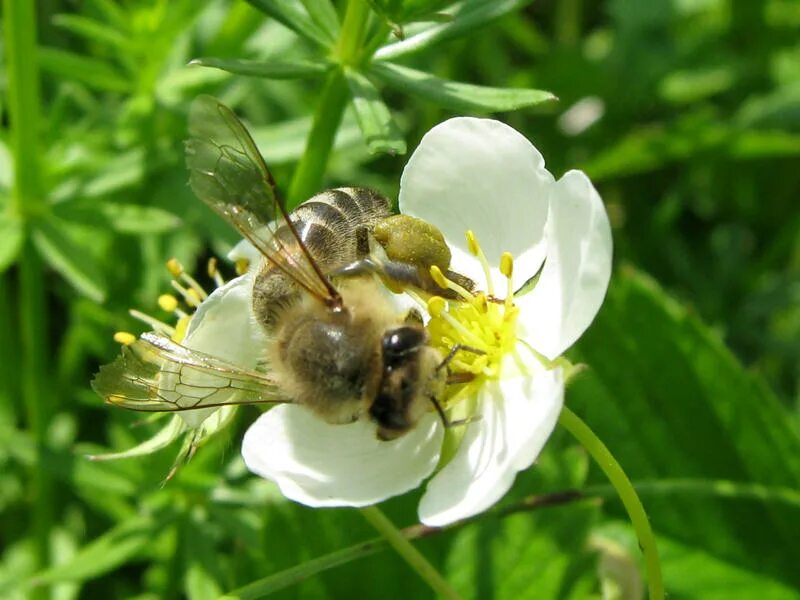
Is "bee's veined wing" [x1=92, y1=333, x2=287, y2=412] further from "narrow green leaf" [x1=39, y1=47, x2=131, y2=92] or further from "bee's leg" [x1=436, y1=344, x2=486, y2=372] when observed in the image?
"narrow green leaf" [x1=39, y1=47, x2=131, y2=92]

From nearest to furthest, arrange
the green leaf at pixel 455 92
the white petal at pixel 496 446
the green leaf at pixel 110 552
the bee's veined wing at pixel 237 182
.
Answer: the white petal at pixel 496 446 < the bee's veined wing at pixel 237 182 < the green leaf at pixel 455 92 < the green leaf at pixel 110 552

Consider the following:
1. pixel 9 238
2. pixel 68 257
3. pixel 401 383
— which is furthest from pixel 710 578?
pixel 9 238

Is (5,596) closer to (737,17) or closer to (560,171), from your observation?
(560,171)

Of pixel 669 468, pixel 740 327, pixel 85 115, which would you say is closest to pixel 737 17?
pixel 740 327

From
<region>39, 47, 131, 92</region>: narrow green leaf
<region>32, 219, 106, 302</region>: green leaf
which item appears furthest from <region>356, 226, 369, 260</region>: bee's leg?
<region>39, 47, 131, 92</region>: narrow green leaf

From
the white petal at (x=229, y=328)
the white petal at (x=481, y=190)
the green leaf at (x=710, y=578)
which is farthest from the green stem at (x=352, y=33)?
the green leaf at (x=710, y=578)

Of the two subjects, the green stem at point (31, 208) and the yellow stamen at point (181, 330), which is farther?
the green stem at point (31, 208)

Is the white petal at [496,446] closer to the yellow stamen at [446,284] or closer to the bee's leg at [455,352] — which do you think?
the bee's leg at [455,352]
